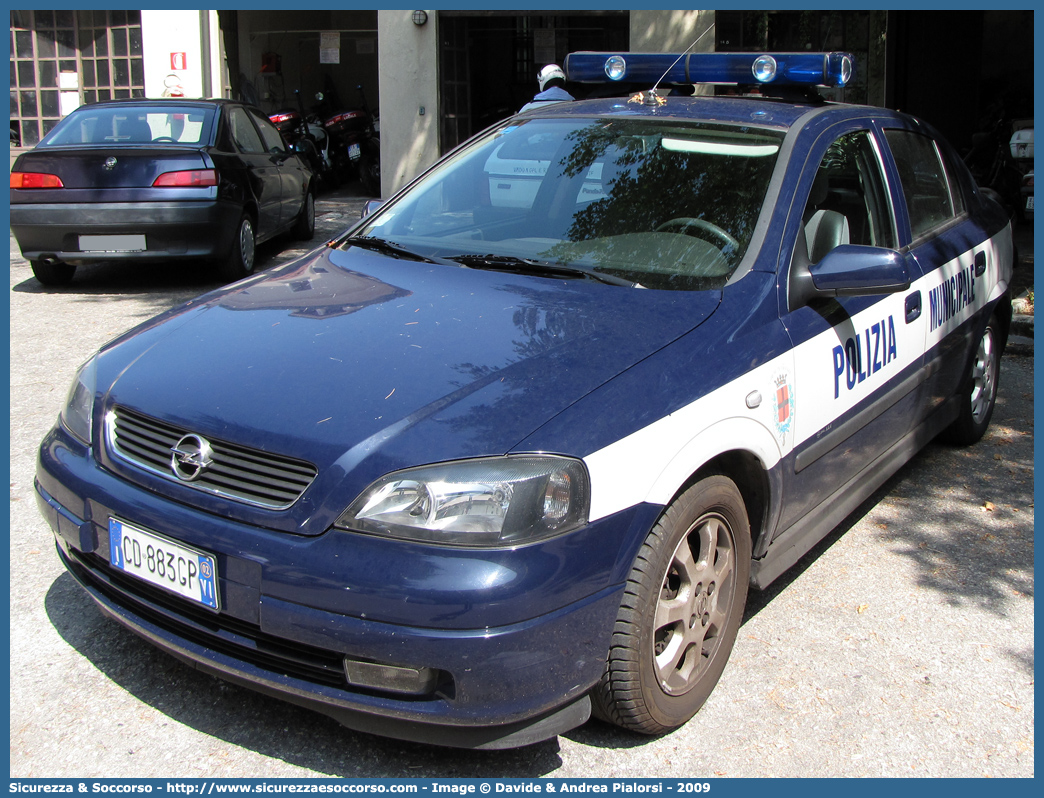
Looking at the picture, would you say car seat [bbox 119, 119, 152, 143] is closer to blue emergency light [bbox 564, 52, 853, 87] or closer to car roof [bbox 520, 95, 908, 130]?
blue emergency light [bbox 564, 52, 853, 87]

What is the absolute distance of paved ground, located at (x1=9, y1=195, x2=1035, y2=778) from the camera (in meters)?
2.66

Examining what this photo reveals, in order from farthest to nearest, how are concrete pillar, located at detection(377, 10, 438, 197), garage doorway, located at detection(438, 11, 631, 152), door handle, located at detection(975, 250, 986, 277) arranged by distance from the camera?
garage doorway, located at detection(438, 11, 631, 152), concrete pillar, located at detection(377, 10, 438, 197), door handle, located at detection(975, 250, 986, 277)

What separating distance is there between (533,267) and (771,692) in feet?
4.90

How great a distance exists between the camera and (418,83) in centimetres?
1273

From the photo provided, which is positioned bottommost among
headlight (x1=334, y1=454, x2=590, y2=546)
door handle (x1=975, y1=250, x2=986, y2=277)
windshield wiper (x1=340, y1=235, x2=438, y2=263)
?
headlight (x1=334, y1=454, x2=590, y2=546)

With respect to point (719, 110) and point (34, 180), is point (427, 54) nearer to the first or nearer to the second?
point (34, 180)

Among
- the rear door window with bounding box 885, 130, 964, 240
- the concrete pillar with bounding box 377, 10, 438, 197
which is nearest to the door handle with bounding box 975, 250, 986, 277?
the rear door window with bounding box 885, 130, 964, 240

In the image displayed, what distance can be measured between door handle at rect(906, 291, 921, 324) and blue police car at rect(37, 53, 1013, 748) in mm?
13

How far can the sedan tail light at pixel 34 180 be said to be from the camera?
7891 millimetres

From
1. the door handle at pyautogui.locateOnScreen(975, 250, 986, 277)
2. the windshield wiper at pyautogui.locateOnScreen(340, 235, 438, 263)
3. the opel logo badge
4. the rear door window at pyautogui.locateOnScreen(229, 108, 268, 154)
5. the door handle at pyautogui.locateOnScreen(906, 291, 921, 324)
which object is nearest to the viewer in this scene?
the opel logo badge

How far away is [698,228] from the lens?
10.8ft

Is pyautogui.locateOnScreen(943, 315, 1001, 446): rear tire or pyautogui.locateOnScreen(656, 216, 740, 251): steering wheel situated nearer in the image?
pyautogui.locateOnScreen(656, 216, 740, 251): steering wheel

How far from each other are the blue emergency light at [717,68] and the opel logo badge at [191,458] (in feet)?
→ 8.58

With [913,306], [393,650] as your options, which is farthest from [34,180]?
[393,650]
